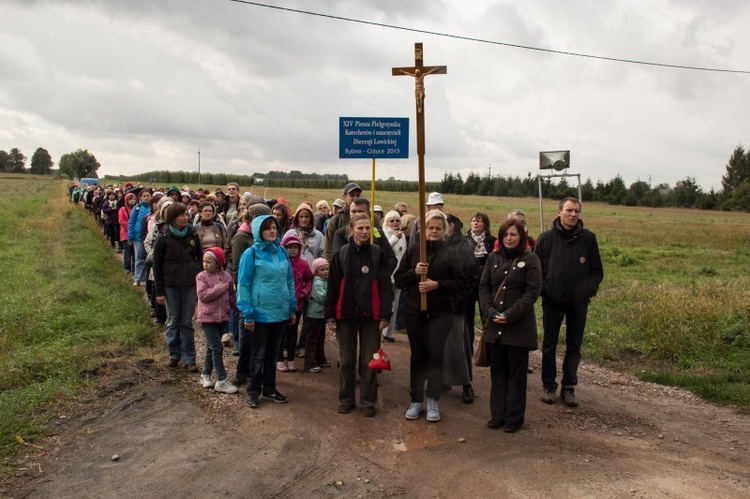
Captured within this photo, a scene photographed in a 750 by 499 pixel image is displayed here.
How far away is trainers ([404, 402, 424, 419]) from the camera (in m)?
5.87

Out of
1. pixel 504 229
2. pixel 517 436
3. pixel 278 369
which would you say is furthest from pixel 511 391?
pixel 278 369

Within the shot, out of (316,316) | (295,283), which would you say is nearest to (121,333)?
(295,283)

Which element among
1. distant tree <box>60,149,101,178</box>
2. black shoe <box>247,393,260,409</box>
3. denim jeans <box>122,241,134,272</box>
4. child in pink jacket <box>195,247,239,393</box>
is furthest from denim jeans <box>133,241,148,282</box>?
distant tree <box>60,149,101,178</box>

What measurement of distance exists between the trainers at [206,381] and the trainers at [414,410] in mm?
2282

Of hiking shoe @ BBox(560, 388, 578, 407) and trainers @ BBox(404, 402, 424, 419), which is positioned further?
hiking shoe @ BBox(560, 388, 578, 407)

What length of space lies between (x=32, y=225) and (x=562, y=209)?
80.9 feet

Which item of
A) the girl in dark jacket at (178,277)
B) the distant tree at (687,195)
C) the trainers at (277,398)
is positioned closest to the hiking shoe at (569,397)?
the trainers at (277,398)

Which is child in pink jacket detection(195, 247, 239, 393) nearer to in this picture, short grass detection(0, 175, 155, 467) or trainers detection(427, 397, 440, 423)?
short grass detection(0, 175, 155, 467)

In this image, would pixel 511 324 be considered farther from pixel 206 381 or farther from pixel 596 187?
pixel 596 187

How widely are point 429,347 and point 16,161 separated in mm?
158287

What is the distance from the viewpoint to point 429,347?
5922 millimetres

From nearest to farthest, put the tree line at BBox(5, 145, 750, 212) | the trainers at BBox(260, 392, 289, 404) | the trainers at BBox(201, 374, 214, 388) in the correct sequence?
the trainers at BBox(260, 392, 289, 404)
the trainers at BBox(201, 374, 214, 388)
the tree line at BBox(5, 145, 750, 212)

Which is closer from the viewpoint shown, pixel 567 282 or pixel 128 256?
pixel 567 282

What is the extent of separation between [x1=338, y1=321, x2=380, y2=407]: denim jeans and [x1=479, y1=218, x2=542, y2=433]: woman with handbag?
1.17m
